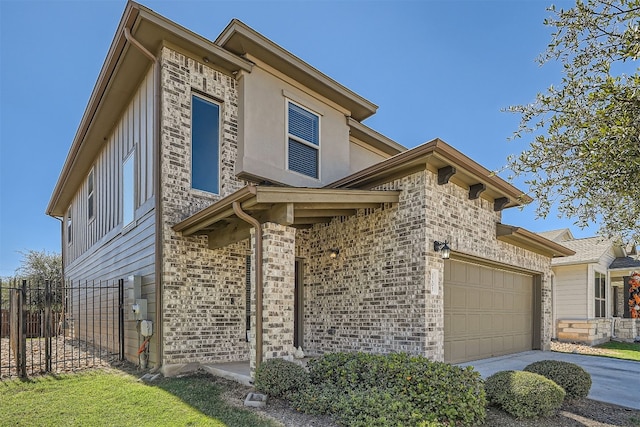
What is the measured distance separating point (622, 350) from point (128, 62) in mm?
16482

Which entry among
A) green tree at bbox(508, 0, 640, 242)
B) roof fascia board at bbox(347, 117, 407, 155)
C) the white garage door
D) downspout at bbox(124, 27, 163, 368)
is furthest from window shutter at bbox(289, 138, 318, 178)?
green tree at bbox(508, 0, 640, 242)

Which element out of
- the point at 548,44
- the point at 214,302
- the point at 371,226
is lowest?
the point at 214,302

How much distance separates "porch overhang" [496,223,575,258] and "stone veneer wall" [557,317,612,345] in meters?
4.00

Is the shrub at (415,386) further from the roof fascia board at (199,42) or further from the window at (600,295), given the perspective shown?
the window at (600,295)

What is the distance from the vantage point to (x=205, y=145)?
830cm

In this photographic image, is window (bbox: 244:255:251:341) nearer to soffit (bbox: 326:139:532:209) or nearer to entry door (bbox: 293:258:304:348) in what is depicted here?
entry door (bbox: 293:258:304:348)

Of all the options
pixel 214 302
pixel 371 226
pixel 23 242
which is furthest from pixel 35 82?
pixel 371 226

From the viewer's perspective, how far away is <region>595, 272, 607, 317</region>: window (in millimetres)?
15861

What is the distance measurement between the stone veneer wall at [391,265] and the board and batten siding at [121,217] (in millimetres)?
3283

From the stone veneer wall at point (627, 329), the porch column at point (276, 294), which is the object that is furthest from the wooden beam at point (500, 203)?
the stone veneer wall at point (627, 329)

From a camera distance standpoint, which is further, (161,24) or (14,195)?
(14,195)

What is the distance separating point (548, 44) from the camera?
480 centimetres

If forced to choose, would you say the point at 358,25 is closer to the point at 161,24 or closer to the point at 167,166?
the point at 161,24

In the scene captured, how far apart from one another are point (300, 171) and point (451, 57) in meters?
5.80
